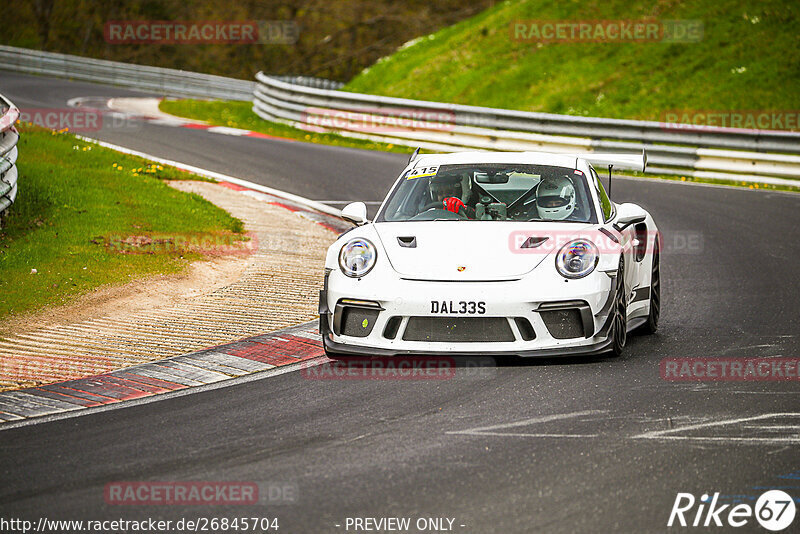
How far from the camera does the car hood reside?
6844mm

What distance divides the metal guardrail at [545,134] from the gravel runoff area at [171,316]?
364 inches

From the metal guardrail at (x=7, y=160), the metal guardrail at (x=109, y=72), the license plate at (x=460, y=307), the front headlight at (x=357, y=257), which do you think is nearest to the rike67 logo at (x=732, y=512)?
the license plate at (x=460, y=307)

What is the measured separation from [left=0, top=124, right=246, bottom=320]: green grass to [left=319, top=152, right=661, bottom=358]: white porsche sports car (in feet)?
10.4

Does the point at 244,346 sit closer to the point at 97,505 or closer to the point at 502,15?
the point at 97,505

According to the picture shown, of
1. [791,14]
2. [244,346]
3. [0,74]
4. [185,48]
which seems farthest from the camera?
[185,48]

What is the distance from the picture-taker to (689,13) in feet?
87.5

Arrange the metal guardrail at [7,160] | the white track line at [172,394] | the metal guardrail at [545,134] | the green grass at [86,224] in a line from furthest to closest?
the metal guardrail at [545,134] → the metal guardrail at [7,160] → the green grass at [86,224] → the white track line at [172,394]

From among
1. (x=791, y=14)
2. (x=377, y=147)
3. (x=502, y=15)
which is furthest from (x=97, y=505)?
(x=502, y=15)

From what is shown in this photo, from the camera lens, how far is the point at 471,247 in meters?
7.06

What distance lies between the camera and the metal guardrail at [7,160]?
36.0 feet

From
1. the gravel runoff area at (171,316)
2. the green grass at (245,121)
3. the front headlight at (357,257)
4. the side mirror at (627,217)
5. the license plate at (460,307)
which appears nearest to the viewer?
the license plate at (460,307)

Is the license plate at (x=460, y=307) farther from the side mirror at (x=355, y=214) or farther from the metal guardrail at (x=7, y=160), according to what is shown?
the metal guardrail at (x=7, y=160)

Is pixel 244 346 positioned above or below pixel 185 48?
below

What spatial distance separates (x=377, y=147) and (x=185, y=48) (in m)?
28.5
